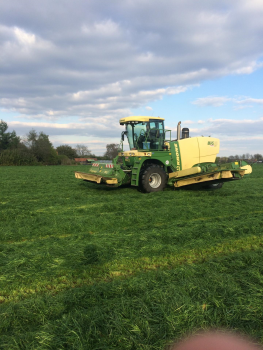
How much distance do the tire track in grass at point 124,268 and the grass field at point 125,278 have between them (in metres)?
0.01

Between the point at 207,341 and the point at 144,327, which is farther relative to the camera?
the point at 144,327

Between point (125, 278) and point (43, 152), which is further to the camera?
point (43, 152)

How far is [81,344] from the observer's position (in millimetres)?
2123

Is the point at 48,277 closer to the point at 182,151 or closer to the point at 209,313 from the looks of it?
the point at 209,313

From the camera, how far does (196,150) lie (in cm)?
1141

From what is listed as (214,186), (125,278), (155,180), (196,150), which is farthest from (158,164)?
(125,278)

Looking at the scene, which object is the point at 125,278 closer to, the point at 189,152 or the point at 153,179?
the point at 153,179

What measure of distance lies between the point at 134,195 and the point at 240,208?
375 cm

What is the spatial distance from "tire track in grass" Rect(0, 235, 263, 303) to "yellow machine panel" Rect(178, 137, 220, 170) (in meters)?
6.67

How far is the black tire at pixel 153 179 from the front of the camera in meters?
10.1

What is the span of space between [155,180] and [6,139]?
175 feet

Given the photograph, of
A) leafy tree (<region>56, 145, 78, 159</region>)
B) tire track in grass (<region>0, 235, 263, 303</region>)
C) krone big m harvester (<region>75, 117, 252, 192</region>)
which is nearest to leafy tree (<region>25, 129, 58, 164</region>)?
leafy tree (<region>56, 145, 78, 159</region>)

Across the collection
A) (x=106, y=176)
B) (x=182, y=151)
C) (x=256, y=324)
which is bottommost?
(x=256, y=324)

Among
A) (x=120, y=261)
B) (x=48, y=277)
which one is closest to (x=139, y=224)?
(x=120, y=261)
